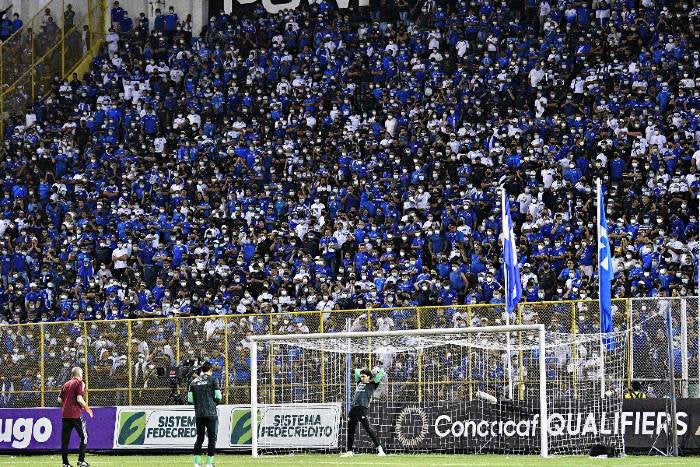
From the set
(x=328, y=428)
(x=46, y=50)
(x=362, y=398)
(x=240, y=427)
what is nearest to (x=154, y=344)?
(x=240, y=427)

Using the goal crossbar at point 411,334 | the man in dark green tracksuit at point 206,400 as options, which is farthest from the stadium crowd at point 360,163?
the man in dark green tracksuit at point 206,400

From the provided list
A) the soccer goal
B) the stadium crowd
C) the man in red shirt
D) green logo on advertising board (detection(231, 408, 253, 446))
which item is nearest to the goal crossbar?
the soccer goal

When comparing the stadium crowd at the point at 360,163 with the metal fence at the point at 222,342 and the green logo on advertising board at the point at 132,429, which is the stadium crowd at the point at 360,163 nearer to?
the metal fence at the point at 222,342

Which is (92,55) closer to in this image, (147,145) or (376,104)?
(147,145)

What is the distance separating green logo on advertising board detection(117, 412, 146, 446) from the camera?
3281 centimetres

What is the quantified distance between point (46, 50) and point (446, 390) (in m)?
30.9

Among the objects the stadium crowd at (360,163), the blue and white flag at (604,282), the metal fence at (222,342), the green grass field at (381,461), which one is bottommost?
the green grass field at (381,461)

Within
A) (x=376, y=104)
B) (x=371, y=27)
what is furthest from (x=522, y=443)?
(x=371, y=27)

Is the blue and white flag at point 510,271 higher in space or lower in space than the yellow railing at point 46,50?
lower

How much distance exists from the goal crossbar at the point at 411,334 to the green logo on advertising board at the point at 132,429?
3.16m

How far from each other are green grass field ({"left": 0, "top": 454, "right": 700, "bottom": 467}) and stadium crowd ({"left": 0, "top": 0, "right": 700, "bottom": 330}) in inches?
314

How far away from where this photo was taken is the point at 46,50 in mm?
55938

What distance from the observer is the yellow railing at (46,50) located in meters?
54.7

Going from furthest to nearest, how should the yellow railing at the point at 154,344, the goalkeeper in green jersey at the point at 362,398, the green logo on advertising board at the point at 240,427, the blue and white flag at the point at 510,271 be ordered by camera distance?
the green logo on advertising board at the point at 240,427
the yellow railing at the point at 154,344
the blue and white flag at the point at 510,271
the goalkeeper in green jersey at the point at 362,398
